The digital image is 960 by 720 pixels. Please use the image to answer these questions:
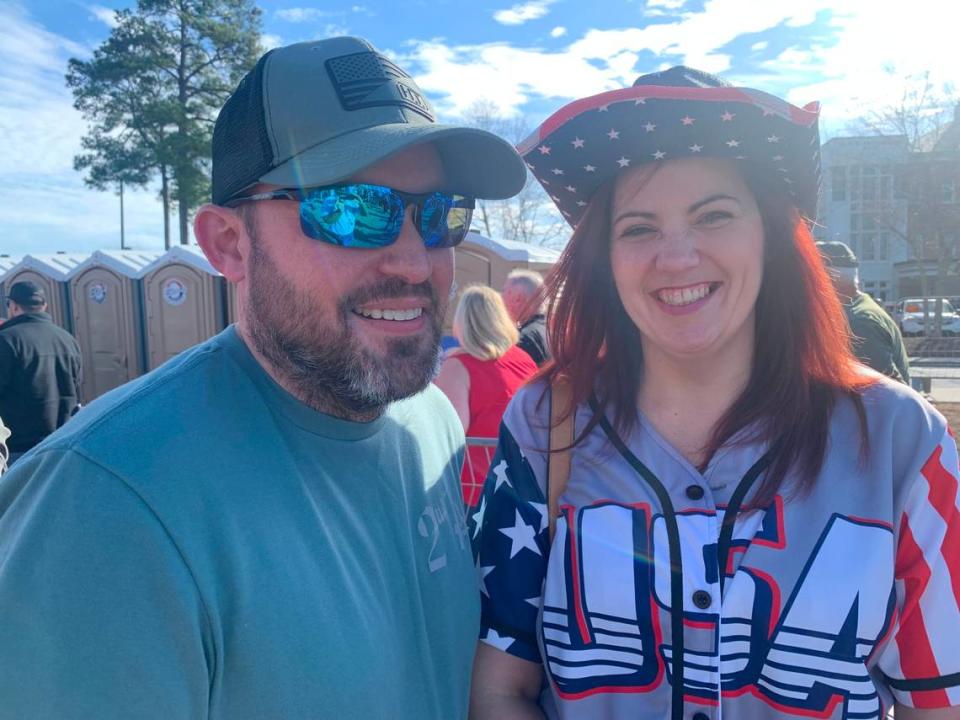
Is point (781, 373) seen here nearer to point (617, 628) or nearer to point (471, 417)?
point (617, 628)

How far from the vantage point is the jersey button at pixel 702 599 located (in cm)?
144

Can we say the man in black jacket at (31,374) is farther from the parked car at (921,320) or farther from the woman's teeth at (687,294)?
the parked car at (921,320)

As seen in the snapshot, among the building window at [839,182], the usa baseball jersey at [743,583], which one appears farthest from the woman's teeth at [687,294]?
the building window at [839,182]

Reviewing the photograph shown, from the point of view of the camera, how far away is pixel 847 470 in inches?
59.0

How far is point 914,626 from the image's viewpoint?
4.63 feet

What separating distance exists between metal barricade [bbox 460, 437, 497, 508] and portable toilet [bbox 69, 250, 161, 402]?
9.92 m

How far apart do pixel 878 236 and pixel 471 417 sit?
51.5 metres

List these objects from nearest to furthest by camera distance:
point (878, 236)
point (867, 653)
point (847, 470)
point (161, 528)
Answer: point (161, 528), point (867, 653), point (847, 470), point (878, 236)

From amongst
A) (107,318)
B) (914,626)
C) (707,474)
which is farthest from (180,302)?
(914,626)

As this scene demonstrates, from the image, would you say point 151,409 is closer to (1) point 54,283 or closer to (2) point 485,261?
(2) point 485,261

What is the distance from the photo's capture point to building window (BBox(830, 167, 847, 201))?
38406mm

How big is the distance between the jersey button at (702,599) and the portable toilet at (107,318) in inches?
479

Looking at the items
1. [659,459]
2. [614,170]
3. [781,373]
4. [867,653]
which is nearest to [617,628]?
[659,459]

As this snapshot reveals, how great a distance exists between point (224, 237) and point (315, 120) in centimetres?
33
